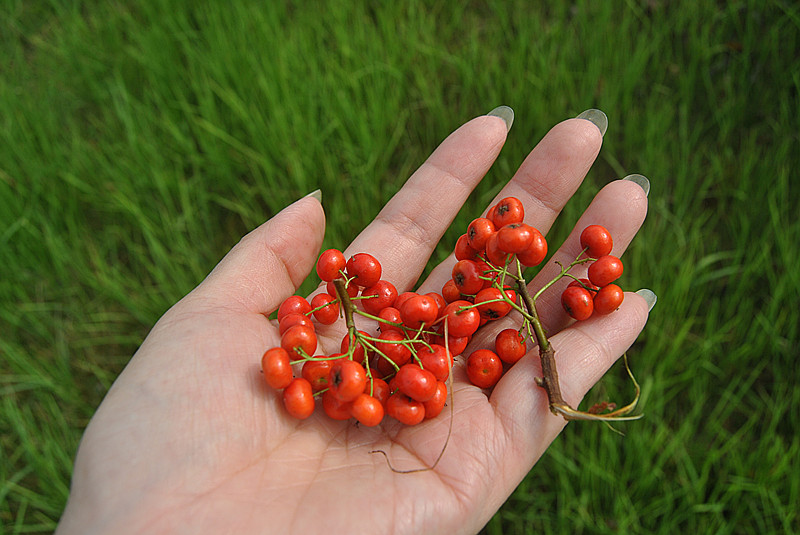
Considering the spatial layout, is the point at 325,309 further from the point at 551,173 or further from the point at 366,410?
the point at 551,173

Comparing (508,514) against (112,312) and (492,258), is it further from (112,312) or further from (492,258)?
(112,312)

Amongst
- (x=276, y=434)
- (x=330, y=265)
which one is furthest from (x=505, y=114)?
(x=276, y=434)

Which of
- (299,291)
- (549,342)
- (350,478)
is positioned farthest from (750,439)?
(299,291)

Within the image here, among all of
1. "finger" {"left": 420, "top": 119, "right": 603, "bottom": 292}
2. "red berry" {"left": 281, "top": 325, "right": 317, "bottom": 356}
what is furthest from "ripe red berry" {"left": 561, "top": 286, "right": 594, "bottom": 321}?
"red berry" {"left": 281, "top": 325, "right": 317, "bottom": 356}

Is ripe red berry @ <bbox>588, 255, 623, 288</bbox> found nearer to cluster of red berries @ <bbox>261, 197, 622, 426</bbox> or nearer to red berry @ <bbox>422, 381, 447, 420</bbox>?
cluster of red berries @ <bbox>261, 197, 622, 426</bbox>

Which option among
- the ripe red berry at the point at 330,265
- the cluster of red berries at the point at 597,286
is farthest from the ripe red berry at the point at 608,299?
the ripe red berry at the point at 330,265

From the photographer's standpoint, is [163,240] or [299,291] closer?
[299,291]
